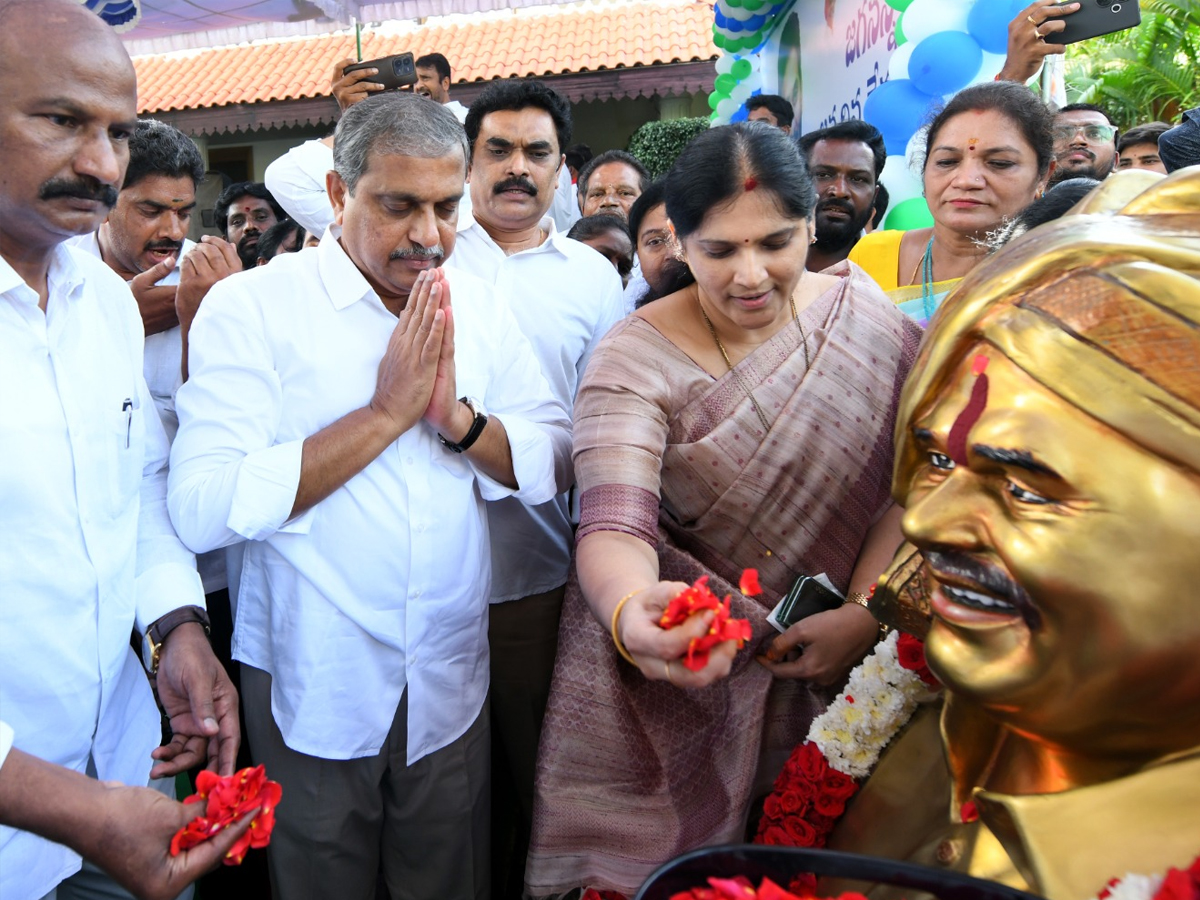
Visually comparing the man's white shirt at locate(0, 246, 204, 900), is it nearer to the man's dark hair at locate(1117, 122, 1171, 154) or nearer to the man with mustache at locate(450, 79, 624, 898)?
the man with mustache at locate(450, 79, 624, 898)

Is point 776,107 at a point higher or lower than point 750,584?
higher

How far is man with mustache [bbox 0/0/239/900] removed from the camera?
1.68 metres

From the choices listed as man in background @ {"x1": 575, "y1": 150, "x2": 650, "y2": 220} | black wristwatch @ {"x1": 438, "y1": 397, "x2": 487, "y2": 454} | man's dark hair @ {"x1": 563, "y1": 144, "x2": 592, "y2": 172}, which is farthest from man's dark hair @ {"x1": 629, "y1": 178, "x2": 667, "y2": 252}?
man's dark hair @ {"x1": 563, "y1": 144, "x2": 592, "y2": 172}

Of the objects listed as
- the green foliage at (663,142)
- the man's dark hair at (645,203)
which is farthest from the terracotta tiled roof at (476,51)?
the man's dark hair at (645,203)

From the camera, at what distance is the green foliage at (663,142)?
633 cm

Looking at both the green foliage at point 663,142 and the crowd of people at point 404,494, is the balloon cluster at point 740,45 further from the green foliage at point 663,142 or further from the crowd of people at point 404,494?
the crowd of people at point 404,494

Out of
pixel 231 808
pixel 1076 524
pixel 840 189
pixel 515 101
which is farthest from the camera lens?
pixel 840 189

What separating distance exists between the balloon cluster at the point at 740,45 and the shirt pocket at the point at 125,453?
6.50 metres

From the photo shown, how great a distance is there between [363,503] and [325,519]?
0.09 metres

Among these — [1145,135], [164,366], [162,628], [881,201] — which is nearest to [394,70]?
[164,366]

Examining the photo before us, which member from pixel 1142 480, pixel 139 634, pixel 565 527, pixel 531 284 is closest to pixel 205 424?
pixel 139 634

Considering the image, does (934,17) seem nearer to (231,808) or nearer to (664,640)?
(664,640)

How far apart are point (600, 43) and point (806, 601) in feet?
41.6

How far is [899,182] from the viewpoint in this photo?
14.0 feet
